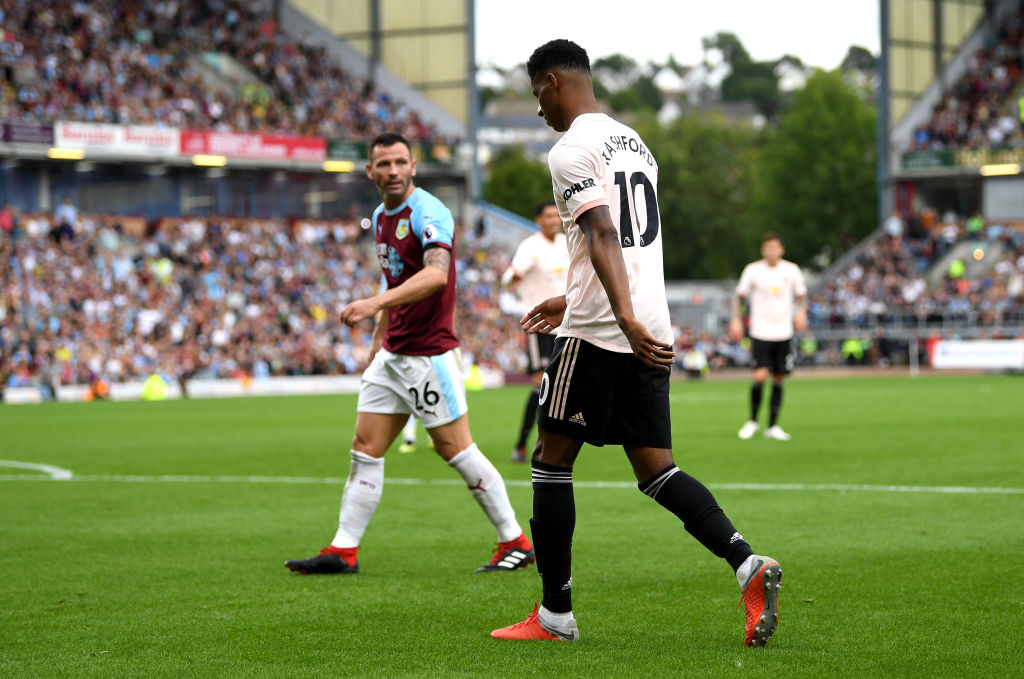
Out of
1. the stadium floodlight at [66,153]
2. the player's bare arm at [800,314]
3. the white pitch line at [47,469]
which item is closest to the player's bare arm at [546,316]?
the white pitch line at [47,469]

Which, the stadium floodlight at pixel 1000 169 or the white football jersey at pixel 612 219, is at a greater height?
the stadium floodlight at pixel 1000 169

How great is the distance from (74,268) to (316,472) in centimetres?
2652

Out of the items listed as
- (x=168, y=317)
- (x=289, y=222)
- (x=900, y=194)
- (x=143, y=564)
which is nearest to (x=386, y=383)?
(x=143, y=564)

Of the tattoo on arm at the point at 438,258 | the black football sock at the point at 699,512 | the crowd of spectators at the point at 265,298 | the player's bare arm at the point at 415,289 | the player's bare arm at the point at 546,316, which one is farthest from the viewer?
the crowd of spectators at the point at 265,298

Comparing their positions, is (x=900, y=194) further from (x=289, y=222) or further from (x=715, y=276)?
(x=715, y=276)

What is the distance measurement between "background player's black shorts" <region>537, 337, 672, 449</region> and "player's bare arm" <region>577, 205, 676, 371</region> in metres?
0.15

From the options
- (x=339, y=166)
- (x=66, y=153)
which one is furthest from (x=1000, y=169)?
(x=66, y=153)

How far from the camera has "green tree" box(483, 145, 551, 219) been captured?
84875 mm

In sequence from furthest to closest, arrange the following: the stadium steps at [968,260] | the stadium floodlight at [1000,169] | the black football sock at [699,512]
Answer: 1. the stadium floodlight at [1000,169]
2. the stadium steps at [968,260]
3. the black football sock at [699,512]

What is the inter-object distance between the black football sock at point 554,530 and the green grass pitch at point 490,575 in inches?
8.0

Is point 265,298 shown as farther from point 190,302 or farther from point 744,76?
point 744,76

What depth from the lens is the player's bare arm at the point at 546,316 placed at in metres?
5.32

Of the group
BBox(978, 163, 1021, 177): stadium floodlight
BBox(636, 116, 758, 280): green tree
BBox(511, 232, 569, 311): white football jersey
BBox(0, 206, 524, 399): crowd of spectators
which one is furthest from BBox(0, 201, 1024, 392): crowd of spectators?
BBox(636, 116, 758, 280): green tree

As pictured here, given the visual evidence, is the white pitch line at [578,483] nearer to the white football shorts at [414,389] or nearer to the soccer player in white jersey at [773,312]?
the white football shorts at [414,389]
